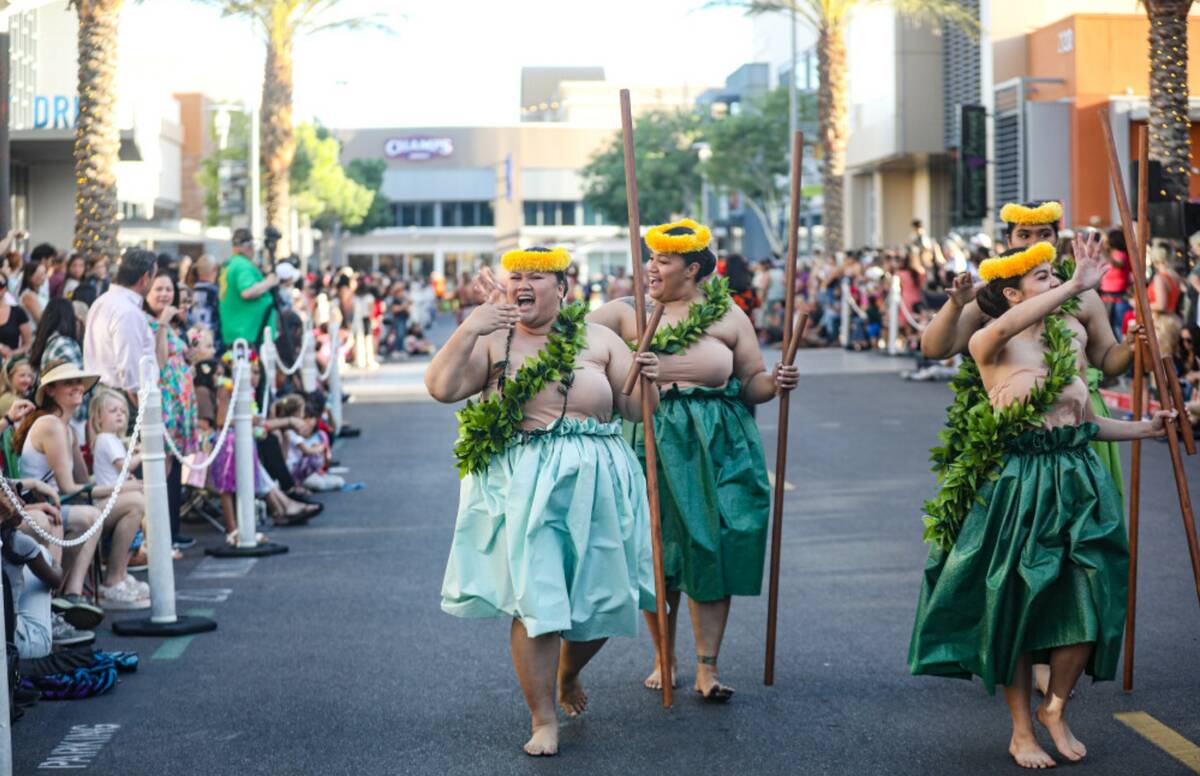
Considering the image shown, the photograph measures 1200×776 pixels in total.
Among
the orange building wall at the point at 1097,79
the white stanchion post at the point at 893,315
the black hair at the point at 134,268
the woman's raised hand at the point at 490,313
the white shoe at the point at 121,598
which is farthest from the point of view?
the orange building wall at the point at 1097,79

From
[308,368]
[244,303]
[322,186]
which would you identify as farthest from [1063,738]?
[322,186]

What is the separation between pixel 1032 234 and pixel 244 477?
5946 millimetres

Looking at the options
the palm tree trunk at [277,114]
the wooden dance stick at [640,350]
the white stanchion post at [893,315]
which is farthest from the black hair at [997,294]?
the palm tree trunk at [277,114]

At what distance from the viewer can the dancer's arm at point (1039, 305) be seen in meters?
6.07

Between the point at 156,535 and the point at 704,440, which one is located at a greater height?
the point at 704,440

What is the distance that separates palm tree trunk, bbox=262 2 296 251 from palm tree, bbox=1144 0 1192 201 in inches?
611

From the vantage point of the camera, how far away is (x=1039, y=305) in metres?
6.11

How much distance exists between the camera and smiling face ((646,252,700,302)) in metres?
7.35

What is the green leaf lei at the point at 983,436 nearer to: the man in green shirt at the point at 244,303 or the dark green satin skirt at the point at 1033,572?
the dark green satin skirt at the point at 1033,572

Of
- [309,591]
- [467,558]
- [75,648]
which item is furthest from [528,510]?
[309,591]

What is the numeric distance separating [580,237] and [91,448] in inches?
3690

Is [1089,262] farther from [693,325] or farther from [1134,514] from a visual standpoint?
[693,325]

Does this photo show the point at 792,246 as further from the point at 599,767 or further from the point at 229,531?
the point at 229,531

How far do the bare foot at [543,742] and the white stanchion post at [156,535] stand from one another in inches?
116
